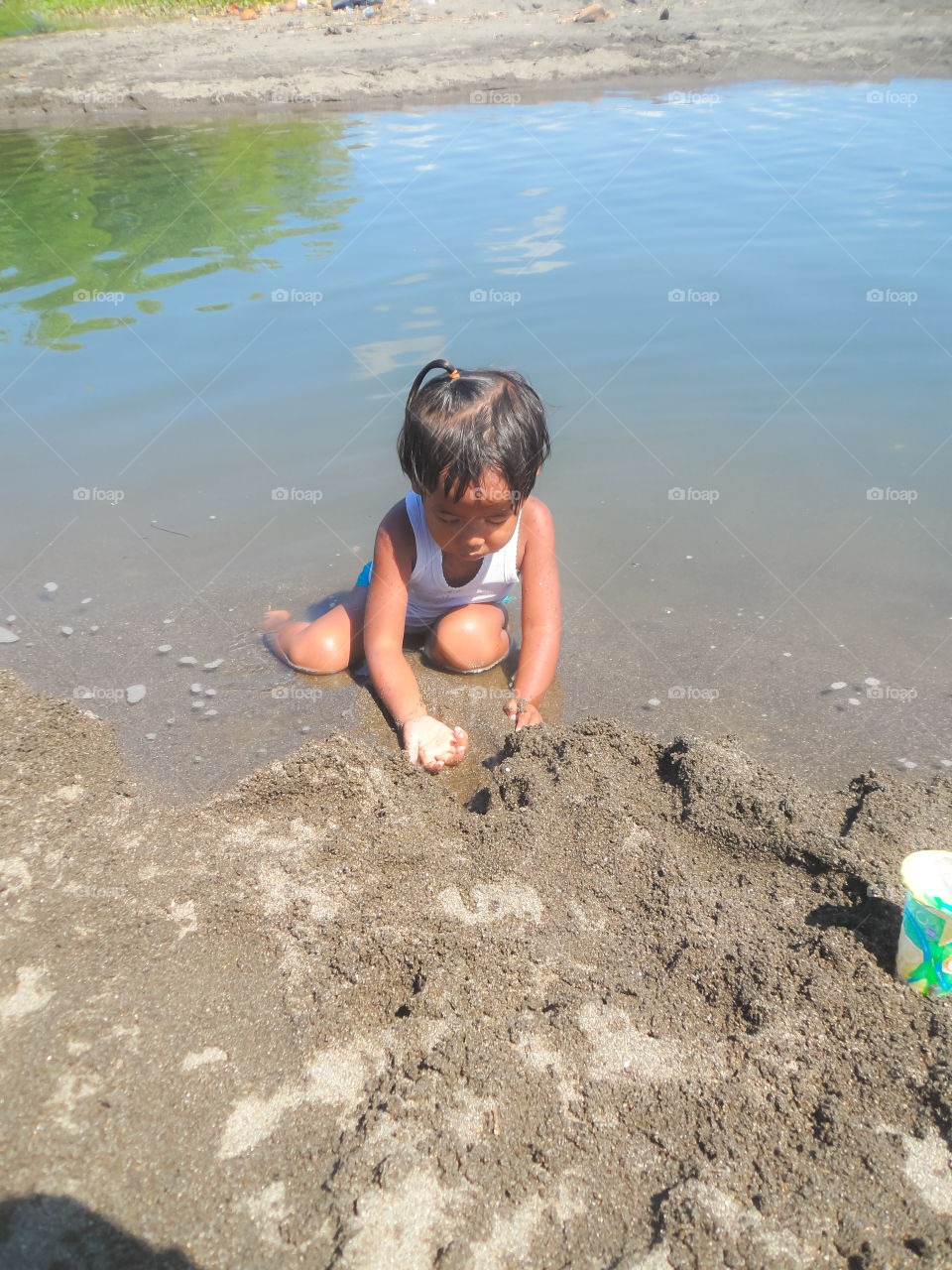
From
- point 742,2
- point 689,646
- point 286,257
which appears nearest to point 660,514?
point 689,646

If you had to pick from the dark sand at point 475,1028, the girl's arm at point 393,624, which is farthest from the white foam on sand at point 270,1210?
the girl's arm at point 393,624

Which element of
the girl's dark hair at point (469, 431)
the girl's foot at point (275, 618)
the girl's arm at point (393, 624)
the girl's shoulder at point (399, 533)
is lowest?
the girl's foot at point (275, 618)

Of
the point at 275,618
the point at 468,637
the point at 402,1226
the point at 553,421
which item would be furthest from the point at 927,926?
the point at 553,421

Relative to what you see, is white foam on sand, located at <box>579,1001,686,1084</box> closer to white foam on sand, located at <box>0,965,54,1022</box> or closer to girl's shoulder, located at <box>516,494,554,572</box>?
white foam on sand, located at <box>0,965,54,1022</box>

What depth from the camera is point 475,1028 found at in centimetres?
180

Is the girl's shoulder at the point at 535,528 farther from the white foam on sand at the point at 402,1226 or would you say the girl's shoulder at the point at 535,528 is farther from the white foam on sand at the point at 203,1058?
the white foam on sand at the point at 402,1226

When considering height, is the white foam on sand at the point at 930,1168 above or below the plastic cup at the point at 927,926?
below

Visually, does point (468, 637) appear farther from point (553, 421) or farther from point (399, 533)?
point (553, 421)

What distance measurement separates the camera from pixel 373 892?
2168 mm

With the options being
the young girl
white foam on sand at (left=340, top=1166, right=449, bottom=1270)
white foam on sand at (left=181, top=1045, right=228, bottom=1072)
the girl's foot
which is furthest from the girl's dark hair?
A: white foam on sand at (left=340, top=1166, right=449, bottom=1270)

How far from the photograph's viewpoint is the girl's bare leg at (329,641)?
3434mm

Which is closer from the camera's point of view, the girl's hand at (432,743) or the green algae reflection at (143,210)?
the girl's hand at (432,743)

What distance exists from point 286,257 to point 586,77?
9.08m

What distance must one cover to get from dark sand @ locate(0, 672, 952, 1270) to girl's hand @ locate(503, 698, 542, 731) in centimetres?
53
